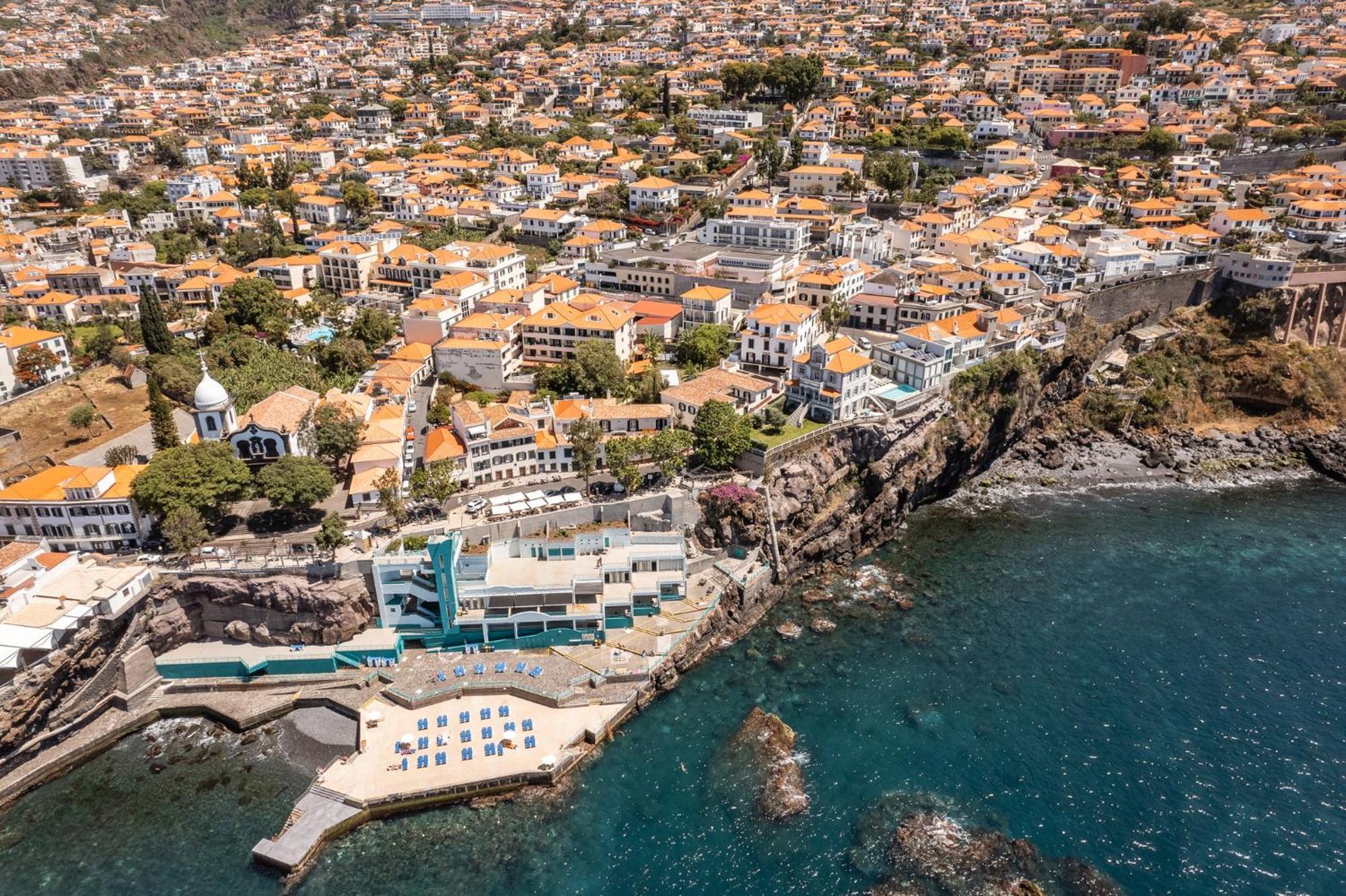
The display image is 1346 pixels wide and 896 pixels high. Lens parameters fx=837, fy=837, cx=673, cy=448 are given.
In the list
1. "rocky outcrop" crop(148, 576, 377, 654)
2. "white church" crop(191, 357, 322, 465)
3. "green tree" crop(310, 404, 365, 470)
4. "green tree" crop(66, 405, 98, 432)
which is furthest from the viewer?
"green tree" crop(66, 405, 98, 432)

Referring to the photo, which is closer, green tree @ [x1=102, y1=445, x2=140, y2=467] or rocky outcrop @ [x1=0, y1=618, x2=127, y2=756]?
rocky outcrop @ [x1=0, y1=618, x2=127, y2=756]

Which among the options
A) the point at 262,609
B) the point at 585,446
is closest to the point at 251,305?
the point at 262,609

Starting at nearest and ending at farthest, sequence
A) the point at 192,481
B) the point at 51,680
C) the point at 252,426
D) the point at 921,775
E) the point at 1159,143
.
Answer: the point at 921,775, the point at 51,680, the point at 192,481, the point at 252,426, the point at 1159,143

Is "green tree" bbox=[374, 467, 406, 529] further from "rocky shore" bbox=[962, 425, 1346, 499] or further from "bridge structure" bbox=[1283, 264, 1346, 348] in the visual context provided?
"bridge structure" bbox=[1283, 264, 1346, 348]

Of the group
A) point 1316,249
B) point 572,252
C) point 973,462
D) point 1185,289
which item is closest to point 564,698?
point 973,462

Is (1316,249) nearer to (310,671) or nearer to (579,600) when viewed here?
(579,600)

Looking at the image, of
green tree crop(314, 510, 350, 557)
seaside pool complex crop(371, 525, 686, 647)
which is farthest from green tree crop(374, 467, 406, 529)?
seaside pool complex crop(371, 525, 686, 647)

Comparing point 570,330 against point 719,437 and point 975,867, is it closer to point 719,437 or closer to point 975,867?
point 719,437
